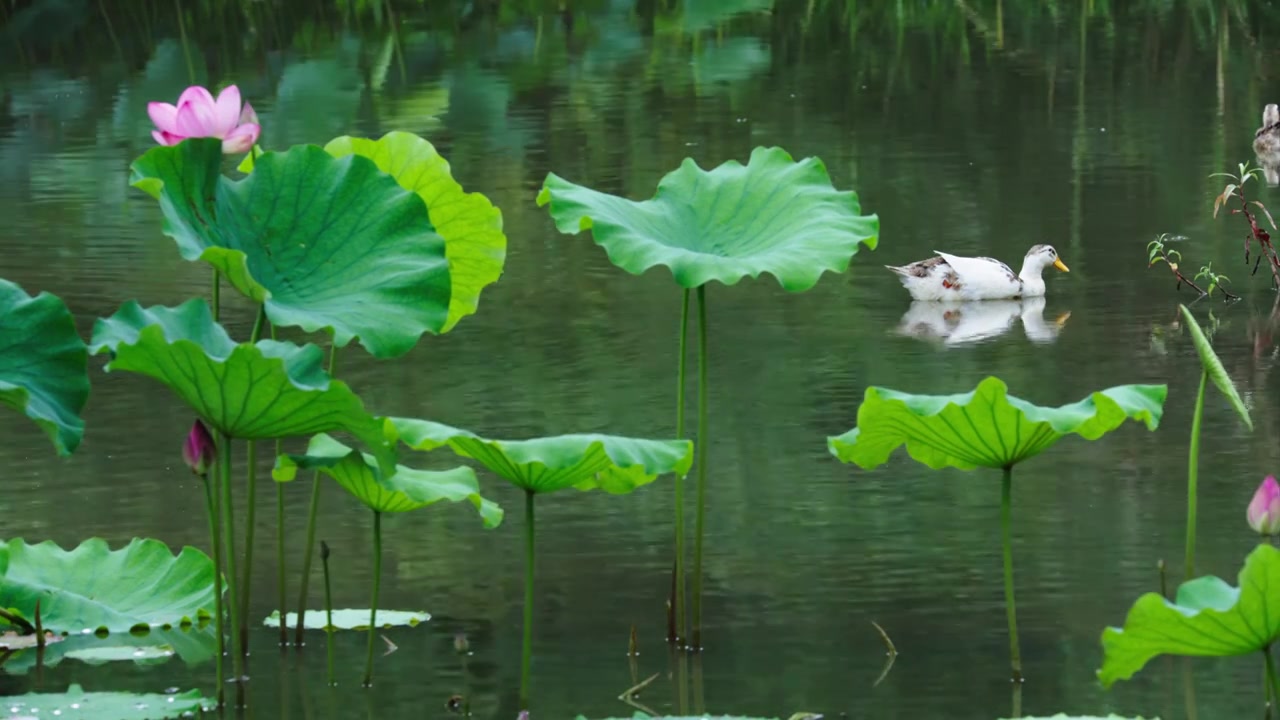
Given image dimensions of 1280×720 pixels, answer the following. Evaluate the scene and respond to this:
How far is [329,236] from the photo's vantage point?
3.92 m

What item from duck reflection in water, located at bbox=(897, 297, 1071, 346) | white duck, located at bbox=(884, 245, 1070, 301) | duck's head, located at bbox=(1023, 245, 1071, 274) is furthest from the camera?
duck's head, located at bbox=(1023, 245, 1071, 274)

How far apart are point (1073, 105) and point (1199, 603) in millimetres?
9922

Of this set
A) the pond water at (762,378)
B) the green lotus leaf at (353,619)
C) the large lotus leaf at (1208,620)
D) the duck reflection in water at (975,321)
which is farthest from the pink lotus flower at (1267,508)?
the duck reflection in water at (975,321)

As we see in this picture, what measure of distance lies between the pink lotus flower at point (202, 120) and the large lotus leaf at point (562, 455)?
0.70 meters

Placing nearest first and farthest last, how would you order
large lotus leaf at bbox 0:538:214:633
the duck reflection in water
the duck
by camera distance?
large lotus leaf at bbox 0:538:214:633 < the duck reflection in water < the duck

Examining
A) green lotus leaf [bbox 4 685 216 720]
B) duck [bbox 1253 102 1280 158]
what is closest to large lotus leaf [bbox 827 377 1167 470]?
green lotus leaf [bbox 4 685 216 720]

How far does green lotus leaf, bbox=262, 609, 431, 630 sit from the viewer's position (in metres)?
4.31

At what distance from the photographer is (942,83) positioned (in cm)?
1384

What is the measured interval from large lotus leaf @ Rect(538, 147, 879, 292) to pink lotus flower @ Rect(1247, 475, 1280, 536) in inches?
32.1

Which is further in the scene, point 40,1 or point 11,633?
point 40,1

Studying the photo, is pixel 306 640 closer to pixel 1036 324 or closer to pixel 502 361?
pixel 502 361

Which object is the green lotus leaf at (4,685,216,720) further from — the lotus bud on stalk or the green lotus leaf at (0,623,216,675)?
the lotus bud on stalk

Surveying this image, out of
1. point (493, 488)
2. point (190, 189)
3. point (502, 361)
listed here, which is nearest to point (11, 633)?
point (190, 189)

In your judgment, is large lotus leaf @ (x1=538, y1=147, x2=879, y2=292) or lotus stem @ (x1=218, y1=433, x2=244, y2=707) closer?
lotus stem @ (x1=218, y1=433, x2=244, y2=707)
